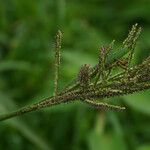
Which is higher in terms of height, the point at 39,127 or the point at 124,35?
the point at 124,35

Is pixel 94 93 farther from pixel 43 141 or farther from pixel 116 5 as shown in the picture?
pixel 116 5

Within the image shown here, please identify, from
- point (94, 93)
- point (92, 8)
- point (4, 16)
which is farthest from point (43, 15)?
point (94, 93)

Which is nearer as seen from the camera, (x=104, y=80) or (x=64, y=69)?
(x=104, y=80)

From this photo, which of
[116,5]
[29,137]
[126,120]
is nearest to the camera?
[29,137]

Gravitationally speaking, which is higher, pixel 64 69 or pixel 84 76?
pixel 64 69

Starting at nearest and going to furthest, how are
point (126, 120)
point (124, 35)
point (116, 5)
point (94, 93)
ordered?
1. point (94, 93)
2. point (126, 120)
3. point (124, 35)
4. point (116, 5)

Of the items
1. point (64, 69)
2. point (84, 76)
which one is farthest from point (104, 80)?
point (64, 69)

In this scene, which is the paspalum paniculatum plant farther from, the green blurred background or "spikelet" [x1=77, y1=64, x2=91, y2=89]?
the green blurred background

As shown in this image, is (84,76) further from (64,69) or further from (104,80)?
(64,69)
